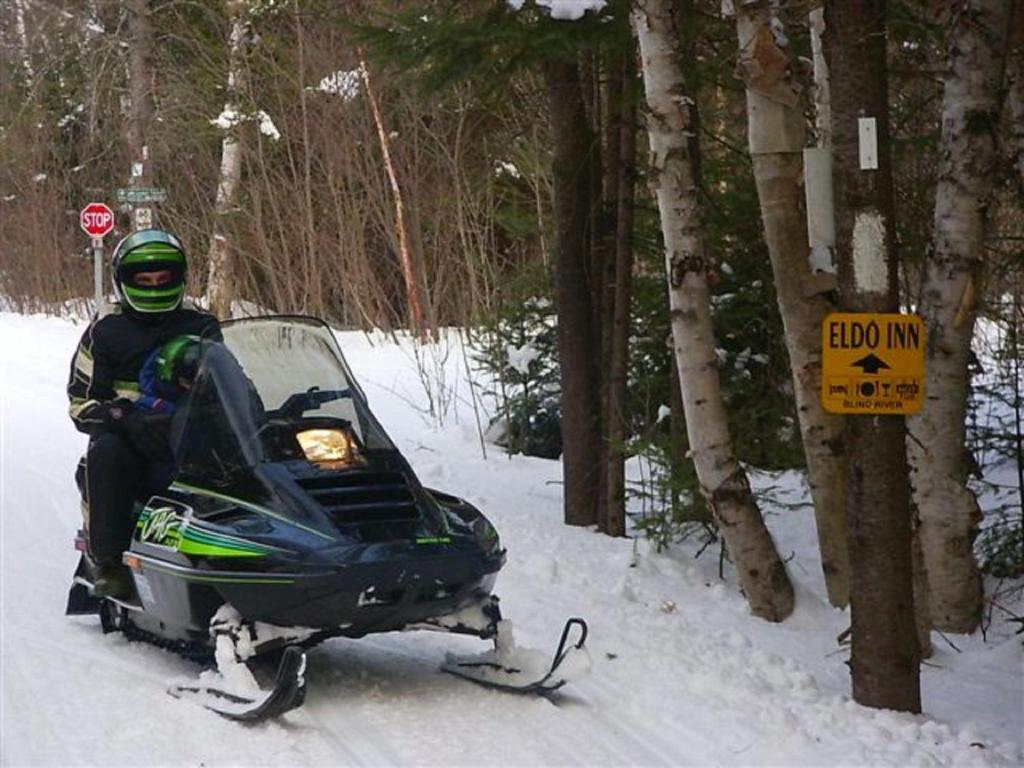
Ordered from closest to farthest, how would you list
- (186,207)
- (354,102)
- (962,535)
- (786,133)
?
(786,133) → (962,535) → (354,102) → (186,207)

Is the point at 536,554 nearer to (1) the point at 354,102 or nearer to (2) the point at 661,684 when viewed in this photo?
(2) the point at 661,684

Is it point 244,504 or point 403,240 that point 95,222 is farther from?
point 244,504

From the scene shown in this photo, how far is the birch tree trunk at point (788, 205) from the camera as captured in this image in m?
7.33

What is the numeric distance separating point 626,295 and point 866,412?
3.90 m

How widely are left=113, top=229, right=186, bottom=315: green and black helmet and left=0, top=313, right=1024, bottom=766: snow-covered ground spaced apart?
1.60m

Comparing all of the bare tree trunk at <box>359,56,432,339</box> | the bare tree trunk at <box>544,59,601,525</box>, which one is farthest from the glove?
the bare tree trunk at <box>359,56,432,339</box>

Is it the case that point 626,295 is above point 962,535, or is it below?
above

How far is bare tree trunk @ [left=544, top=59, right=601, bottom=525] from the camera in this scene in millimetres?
10016

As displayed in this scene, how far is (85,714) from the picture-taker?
5.51 meters

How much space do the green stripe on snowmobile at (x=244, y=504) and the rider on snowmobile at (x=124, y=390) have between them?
12.9 inches

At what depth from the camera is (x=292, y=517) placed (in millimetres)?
5531

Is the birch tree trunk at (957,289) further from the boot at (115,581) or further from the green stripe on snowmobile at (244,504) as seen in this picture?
the boot at (115,581)

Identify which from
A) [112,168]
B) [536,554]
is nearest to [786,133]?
[536,554]

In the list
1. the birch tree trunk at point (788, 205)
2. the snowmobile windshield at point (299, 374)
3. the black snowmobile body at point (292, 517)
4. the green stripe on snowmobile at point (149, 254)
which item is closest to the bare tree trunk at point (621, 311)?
the birch tree trunk at point (788, 205)
